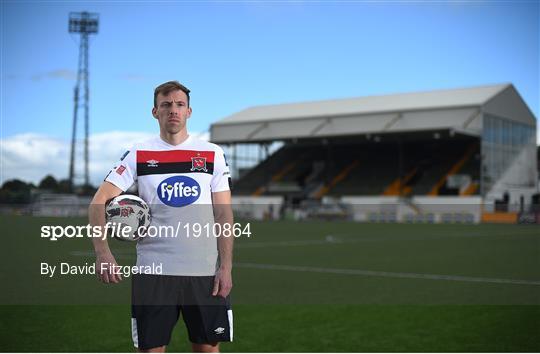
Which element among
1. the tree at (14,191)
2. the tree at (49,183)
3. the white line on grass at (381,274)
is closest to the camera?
the tree at (14,191)

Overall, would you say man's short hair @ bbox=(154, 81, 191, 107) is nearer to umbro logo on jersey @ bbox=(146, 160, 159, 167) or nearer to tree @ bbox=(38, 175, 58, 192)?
umbro logo on jersey @ bbox=(146, 160, 159, 167)

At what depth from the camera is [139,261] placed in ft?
11.2

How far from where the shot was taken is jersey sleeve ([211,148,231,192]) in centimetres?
336

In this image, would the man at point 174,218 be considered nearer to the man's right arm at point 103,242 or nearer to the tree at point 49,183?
the man's right arm at point 103,242

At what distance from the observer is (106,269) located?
10.6 feet

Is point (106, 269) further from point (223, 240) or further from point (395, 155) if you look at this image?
point (395, 155)

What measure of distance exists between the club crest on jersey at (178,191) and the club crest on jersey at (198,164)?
0.22 ft

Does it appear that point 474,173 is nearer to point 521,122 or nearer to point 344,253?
point 521,122

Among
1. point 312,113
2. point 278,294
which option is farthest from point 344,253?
point 312,113

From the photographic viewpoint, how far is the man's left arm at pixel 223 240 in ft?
10.9

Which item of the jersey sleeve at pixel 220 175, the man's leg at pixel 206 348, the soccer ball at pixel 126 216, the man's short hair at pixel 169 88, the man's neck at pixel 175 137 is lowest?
the man's leg at pixel 206 348

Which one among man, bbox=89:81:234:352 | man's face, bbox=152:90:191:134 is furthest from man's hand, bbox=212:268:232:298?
man's face, bbox=152:90:191:134

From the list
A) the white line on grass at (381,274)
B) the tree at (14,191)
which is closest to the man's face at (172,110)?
the tree at (14,191)

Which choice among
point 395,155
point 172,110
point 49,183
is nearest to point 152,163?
point 172,110
